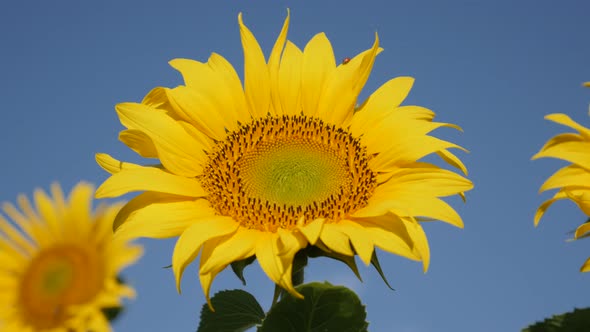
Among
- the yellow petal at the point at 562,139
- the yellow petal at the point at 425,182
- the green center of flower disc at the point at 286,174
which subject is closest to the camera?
the yellow petal at the point at 562,139

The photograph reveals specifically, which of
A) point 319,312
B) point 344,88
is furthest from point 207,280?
point 344,88

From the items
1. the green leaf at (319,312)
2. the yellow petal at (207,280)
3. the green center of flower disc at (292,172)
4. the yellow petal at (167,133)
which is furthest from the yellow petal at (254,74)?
the green leaf at (319,312)

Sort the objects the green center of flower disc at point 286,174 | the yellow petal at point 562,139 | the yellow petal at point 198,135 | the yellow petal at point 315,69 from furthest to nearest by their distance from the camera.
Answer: the yellow petal at point 315,69, the yellow petal at point 198,135, the green center of flower disc at point 286,174, the yellow petal at point 562,139

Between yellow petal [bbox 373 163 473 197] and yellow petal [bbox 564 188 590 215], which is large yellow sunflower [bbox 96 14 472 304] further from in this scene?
yellow petal [bbox 564 188 590 215]

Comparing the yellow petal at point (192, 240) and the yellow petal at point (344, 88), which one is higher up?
the yellow petal at point (344, 88)

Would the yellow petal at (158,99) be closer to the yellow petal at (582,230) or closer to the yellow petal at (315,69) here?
the yellow petal at (315,69)

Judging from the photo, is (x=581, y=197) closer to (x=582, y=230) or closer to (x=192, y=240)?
(x=582, y=230)

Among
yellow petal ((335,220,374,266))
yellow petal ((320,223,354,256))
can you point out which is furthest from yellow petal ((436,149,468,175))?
yellow petal ((320,223,354,256))
